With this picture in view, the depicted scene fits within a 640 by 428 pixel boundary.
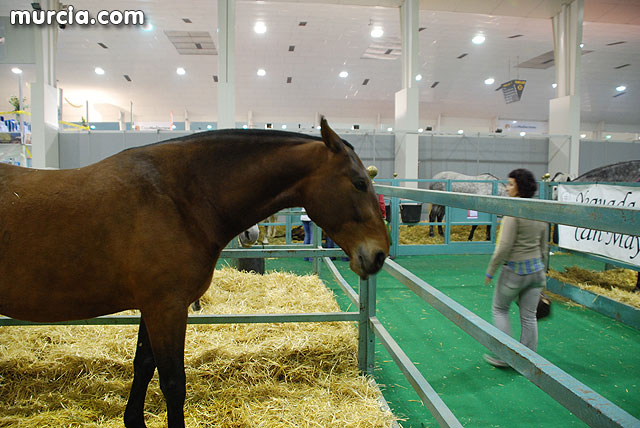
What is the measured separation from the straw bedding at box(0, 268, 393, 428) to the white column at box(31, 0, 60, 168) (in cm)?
865

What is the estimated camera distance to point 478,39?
13211 millimetres

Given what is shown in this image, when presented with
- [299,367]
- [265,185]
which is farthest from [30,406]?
[265,185]

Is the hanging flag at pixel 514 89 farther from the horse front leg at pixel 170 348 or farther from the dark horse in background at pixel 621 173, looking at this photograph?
the horse front leg at pixel 170 348

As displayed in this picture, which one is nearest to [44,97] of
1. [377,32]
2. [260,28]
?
[260,28]

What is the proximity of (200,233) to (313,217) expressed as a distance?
46 centimetres

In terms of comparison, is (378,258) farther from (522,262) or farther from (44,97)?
(44,97)

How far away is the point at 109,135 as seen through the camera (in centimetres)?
1038

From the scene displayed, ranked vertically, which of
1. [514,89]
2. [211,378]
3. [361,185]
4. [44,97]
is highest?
[514,89]

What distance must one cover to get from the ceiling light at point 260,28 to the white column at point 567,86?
908 centimetres

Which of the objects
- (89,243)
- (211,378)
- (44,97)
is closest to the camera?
(89,243)

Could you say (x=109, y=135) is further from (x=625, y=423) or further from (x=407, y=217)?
(x=625, y=423)

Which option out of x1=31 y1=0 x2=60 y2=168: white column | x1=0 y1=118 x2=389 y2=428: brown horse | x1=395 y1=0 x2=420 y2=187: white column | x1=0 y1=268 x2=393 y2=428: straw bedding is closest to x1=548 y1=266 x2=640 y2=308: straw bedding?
x1=0 y1=268 x2=393 y2=428: straw bedding

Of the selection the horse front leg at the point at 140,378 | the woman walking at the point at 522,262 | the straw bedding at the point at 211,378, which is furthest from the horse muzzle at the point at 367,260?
the woman walking at the point at 522,262

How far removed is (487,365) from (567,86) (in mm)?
11477
